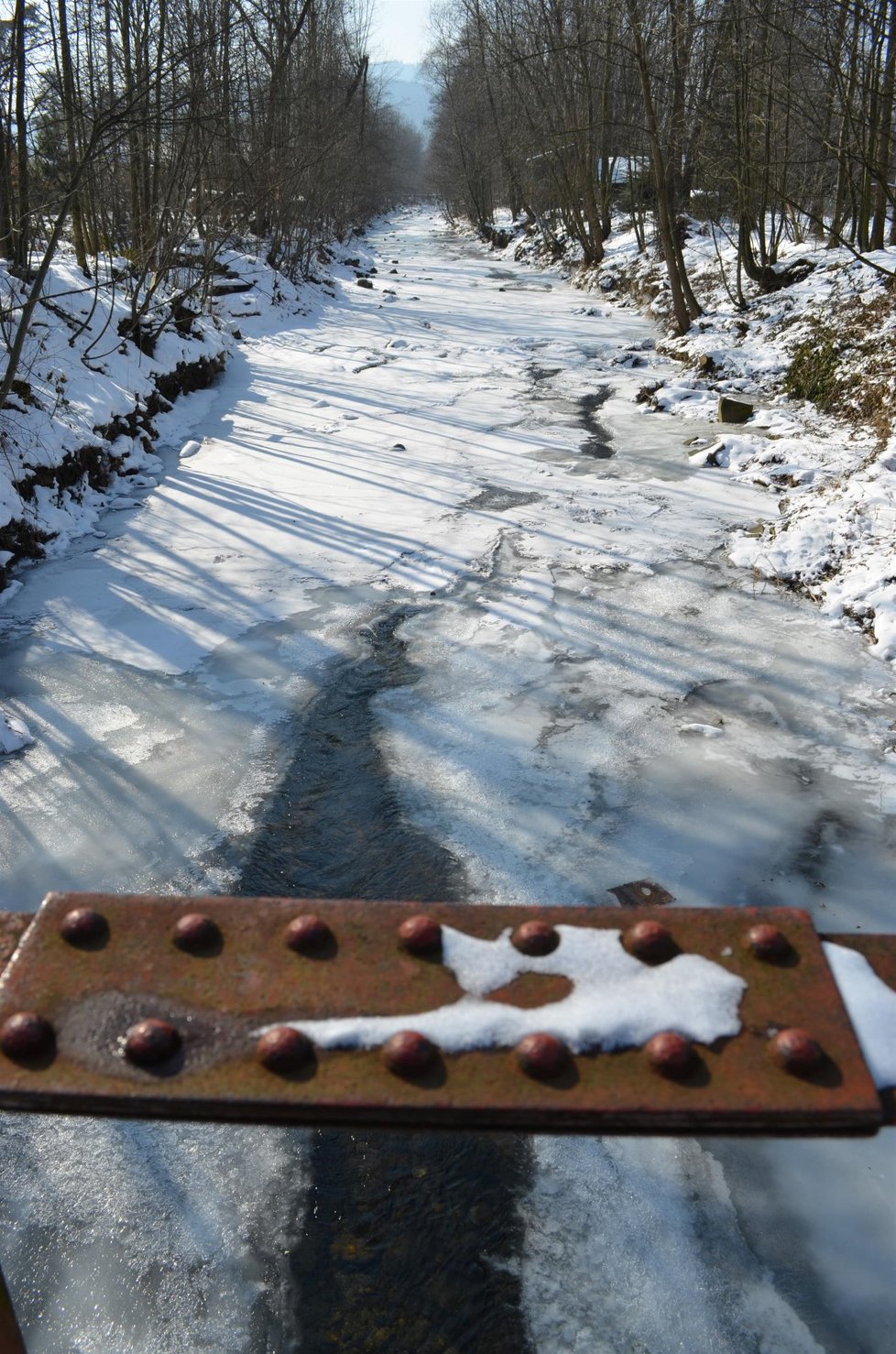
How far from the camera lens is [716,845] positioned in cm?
332

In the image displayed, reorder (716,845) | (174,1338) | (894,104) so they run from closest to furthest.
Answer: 1. (174,1338)
2. (716,845)
3. (894,104)

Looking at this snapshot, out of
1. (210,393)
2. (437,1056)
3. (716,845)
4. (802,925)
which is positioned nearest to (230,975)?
(437,1056)

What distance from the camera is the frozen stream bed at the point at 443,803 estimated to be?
1926 mm

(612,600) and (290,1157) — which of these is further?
(612,600)

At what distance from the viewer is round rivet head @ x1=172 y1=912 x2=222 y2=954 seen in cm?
96

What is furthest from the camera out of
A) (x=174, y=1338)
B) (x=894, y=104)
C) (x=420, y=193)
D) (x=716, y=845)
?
(x=420, y=193)

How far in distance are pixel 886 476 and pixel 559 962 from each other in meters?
6.24

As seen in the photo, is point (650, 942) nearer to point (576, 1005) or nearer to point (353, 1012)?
point (576, 1005)

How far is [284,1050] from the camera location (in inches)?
33.1

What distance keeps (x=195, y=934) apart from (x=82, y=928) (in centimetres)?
13

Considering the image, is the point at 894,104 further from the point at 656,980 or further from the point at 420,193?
the point at 420,193

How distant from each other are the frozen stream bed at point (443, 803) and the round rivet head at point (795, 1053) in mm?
1381

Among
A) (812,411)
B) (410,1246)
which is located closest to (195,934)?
(410,1246)

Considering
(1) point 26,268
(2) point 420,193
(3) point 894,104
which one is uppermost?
(2) point 420,193
